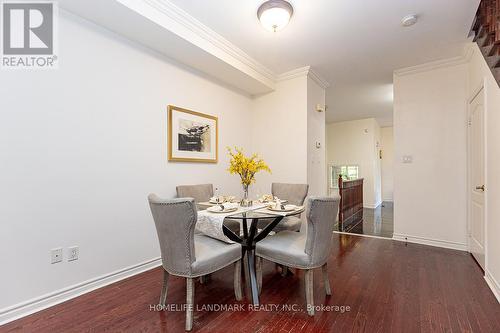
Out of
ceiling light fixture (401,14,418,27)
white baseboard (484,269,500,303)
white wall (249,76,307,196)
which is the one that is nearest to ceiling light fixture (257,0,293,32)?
ceiling light fixture (401,14,418,27)

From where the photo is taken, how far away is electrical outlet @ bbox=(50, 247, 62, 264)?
1.98m

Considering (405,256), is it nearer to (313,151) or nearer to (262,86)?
(313,151)

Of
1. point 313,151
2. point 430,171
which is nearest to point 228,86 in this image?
point 313,151

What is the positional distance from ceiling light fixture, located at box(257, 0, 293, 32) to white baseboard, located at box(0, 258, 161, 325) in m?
2.92

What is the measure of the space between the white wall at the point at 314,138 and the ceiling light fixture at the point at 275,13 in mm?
1620

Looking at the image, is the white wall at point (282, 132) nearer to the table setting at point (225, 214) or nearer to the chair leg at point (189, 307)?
the table setting at point (225, 214)

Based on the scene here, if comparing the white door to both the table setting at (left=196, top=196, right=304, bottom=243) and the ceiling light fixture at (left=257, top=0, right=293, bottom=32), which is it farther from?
the ceiling light fixture at (left=257, top=0, right=293, bottom=32)

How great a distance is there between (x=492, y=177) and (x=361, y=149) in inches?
198

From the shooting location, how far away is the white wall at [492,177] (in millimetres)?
2102

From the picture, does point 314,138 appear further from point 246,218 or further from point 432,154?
point 246,218

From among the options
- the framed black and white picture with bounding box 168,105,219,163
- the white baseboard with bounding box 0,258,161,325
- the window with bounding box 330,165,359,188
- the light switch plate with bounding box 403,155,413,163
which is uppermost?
the framed black and white picture with bounding box 168,105,219,163

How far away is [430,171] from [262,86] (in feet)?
9.63

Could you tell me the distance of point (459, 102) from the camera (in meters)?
3.36

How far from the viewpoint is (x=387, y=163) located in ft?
27.9
